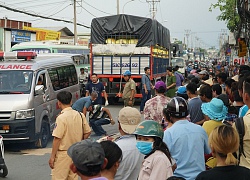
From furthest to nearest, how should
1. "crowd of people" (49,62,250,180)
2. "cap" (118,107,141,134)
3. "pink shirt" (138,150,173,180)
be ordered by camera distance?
"cap" (118,107,141,134) → "pink shirt" (138,150,173,180) → "crowd of people" (49,62,250,180)

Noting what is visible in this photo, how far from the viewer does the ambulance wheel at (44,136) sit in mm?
11320

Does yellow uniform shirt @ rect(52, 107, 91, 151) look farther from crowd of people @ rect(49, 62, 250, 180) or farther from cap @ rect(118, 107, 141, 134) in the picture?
cap @ rect(118, 107, 141, 134)

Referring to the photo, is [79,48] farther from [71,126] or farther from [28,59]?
[71,126]

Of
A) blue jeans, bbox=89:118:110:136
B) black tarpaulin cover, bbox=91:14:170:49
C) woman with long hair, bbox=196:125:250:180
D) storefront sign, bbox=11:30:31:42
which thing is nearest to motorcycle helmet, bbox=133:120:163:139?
woman with long hair, bbox=196:125:250:180

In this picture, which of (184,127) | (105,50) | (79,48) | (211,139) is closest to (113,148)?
(211,139)

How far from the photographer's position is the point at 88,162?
10.2 feet

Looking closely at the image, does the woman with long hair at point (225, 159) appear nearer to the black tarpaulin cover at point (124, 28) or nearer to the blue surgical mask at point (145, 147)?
the blue surgical mask at point (145, 147)

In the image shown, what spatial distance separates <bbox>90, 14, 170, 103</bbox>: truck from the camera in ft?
66.1

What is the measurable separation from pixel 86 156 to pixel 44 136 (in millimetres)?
8624

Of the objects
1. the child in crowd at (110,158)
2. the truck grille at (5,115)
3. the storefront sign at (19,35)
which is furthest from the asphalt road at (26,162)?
the storefront sign at (19,35)

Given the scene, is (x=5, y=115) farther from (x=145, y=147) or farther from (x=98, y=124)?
(x=145, y=147)

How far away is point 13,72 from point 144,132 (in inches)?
311

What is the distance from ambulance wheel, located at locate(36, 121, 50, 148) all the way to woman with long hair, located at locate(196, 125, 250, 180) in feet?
25.9

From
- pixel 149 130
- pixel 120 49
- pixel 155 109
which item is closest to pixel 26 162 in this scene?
pixel 155 109
